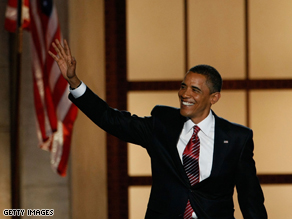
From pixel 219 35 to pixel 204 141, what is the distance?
2.13m

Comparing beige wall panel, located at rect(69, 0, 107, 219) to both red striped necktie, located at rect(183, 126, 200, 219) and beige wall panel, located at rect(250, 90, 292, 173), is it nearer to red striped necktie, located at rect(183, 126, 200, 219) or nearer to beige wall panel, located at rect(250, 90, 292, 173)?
red striped necktie, located at rect(183, 126, 200, 219)

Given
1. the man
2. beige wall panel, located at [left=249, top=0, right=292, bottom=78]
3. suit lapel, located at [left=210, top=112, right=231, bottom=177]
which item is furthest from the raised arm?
beige wall panel, located at [left=249, top=0, right=292, bottom=78]

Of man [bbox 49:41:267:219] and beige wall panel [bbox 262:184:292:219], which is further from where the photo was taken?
beige wall panel [bbox 262:184:292:219]

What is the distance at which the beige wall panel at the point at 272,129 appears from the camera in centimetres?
431

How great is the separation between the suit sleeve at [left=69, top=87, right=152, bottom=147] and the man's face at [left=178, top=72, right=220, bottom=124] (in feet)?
0.89

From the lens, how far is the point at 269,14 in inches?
170

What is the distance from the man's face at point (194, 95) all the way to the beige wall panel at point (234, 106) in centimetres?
191

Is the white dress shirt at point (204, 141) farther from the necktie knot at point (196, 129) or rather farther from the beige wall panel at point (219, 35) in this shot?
the beige wall panel at point (219, 35)

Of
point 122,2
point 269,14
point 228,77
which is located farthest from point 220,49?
point 122,2

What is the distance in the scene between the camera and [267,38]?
4.34 m

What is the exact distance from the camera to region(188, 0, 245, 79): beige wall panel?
14.2ft
